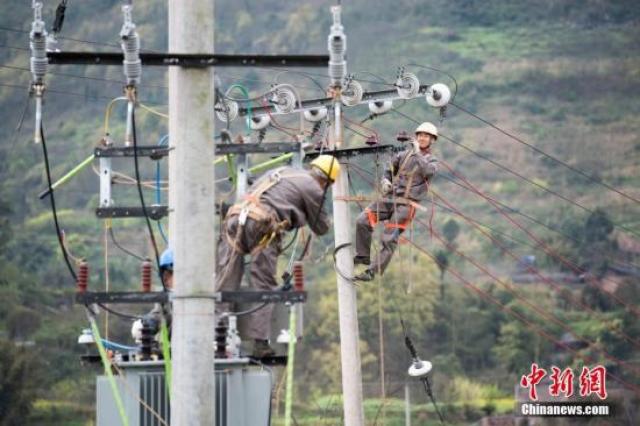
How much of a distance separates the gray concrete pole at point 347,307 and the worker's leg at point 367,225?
0.43 feet

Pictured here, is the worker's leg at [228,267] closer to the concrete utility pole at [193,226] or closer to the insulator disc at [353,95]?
→ the concrete utility pole at [193,226]

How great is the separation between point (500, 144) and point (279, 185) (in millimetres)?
95801

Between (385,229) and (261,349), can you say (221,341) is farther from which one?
(385,229)

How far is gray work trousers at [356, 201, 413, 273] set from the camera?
2609 cm

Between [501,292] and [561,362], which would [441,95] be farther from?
[501,292]

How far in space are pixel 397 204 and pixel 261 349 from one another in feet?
24.1

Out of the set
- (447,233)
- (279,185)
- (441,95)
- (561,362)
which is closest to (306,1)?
(447,233)

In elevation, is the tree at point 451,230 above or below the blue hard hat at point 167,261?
above

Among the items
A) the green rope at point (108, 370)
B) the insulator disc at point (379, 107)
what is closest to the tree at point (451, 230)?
the insulator disc at point (379, 107)

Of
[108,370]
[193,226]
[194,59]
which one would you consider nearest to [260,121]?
[108,370]

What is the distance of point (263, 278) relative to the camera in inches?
743

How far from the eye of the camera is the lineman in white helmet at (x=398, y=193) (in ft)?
85.3

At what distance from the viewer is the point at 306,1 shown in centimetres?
13525

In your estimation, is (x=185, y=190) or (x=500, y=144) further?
(x=500, y=144)
